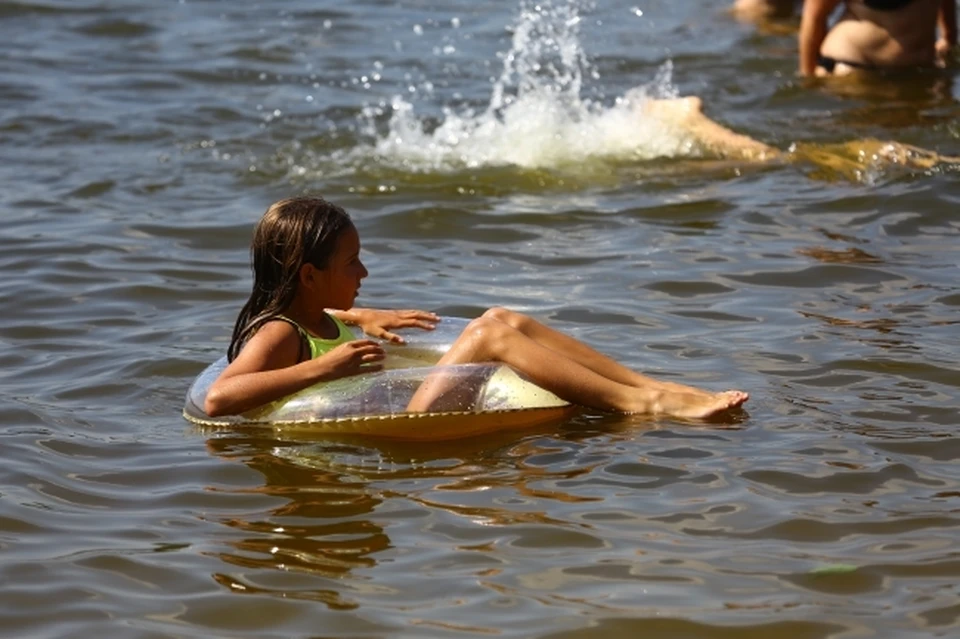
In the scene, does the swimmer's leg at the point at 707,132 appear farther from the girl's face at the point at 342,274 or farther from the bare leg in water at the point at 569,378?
the girl's face at the point at 342,274

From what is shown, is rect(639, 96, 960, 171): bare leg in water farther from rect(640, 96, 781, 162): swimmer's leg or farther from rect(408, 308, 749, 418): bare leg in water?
rect(408, 308, 749, 418): bare leg in water

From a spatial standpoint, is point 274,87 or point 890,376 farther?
point 274,87

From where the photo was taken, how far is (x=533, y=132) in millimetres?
10148

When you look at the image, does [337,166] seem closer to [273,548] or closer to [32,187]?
[32,187]

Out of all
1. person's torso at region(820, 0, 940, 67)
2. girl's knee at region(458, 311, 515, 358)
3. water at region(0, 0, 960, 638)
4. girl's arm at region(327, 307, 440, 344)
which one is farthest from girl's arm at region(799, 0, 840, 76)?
girl's knee at region(458, 311, 515, 358)

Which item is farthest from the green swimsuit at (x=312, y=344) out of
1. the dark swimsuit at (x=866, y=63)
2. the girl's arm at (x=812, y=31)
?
the dark swimsuit at (x=866, y=63)

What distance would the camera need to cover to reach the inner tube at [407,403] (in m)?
5.42

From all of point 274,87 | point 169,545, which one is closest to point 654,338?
point 169,545

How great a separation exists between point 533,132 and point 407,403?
4.98m

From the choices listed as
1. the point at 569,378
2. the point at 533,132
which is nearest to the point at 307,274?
the point at 569,378

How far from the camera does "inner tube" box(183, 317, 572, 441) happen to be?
5.42 meters

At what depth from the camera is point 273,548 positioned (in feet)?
15.0

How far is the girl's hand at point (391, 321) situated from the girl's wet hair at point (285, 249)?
51cm

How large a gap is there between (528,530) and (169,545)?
40.0 inches
